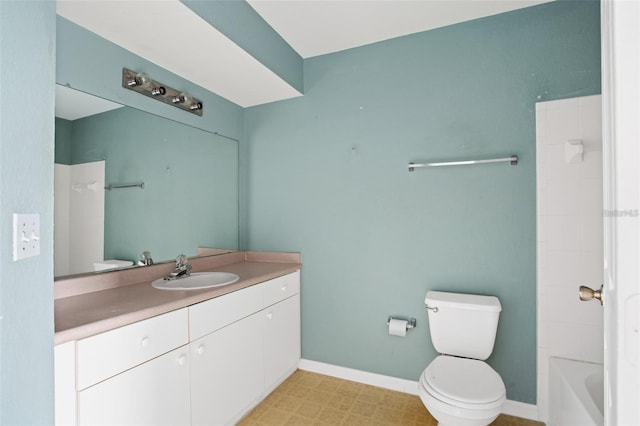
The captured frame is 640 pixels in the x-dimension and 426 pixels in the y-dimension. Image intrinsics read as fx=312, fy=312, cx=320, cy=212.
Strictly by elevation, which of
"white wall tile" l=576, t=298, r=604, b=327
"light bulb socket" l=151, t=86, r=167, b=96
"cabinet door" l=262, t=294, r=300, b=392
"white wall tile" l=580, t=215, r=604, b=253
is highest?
"light bulb socket" l=151, t=86, r=167, b=96

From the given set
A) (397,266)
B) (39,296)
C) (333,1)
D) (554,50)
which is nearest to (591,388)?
(397,266)

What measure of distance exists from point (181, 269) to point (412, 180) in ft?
5.31

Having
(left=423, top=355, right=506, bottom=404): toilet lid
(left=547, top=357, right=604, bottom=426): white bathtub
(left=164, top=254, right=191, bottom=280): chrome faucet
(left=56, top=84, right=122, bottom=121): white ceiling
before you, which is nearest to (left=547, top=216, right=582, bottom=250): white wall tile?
(left=547, top=357, right=604, bottom=426): white bathtub

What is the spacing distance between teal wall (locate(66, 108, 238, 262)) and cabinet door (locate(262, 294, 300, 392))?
71 centimetres

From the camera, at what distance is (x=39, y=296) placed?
84 cm

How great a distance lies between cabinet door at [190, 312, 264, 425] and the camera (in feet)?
5.02

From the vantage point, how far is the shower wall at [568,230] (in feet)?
5.64

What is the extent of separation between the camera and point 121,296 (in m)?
1.47

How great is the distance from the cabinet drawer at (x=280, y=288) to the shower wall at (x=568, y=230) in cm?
159

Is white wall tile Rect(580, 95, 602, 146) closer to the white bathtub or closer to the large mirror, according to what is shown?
the white bathtub

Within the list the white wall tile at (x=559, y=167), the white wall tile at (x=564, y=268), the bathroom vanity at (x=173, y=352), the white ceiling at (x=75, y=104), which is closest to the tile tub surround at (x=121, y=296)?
the bathroom vanity at (x=173, y=352)

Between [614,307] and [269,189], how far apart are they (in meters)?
2.30

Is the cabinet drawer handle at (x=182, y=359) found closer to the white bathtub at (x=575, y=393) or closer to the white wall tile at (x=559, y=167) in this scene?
the white bathtub at (x=575, y=393)

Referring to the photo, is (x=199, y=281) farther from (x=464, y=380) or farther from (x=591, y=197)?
(x=591, y=197)
